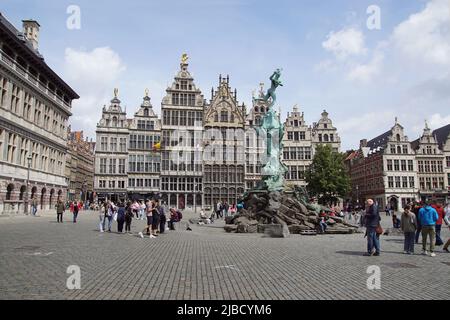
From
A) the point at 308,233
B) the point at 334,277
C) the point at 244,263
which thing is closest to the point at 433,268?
the point at 334,277

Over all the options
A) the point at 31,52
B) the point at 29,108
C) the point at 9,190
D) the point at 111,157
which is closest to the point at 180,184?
the point at 111,157

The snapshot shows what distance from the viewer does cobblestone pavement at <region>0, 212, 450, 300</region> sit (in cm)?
691

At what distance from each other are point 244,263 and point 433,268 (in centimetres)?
540

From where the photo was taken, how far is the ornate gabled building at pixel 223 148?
197 feet

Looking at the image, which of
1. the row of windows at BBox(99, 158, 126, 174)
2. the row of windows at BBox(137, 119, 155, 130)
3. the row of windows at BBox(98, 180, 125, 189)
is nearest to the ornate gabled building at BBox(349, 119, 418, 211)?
the row of windows at BBox(137, 119, 155, 130)

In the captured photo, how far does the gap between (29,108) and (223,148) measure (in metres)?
30.9

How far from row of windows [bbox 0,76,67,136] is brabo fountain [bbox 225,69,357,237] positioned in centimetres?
2627

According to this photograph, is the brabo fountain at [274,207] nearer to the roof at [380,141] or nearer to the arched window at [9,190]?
the arched window at [9,190]

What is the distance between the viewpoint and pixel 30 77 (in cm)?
4038

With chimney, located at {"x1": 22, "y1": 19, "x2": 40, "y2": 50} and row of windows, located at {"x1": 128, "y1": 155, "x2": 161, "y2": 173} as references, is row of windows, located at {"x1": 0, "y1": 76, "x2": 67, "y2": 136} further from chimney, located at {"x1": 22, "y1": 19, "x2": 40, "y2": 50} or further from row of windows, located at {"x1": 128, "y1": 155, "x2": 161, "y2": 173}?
row of windows, located at {"x1": 128, "y1": 155, "x2": 161, "y2": 173}

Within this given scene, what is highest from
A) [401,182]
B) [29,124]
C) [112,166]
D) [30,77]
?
[30,77]

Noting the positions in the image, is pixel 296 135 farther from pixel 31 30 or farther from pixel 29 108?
pixel 31 30
